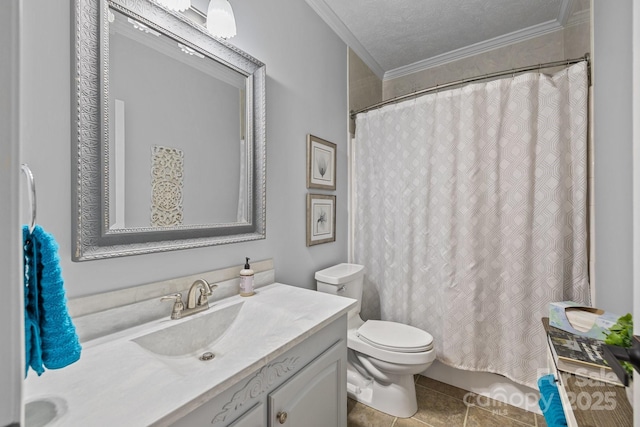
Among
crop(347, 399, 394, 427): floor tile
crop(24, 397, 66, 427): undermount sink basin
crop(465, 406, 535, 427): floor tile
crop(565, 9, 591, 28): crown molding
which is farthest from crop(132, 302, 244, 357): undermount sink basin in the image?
crop(565, 9, 591, 28): crown molding

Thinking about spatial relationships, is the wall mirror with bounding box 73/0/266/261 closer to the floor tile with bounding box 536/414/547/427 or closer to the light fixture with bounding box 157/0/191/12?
the light fixture with bounding box 157/0/191/12

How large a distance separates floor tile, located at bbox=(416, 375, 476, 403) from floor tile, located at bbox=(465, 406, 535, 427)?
3.8 inches

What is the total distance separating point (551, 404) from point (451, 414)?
0.90 m

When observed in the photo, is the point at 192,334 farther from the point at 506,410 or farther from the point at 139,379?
the point at 506,410

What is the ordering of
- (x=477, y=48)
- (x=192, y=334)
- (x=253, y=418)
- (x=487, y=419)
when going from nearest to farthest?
(x=253, y=418)
(x=192, y=334)
(x=487, y=419)
(x=477, y=48)

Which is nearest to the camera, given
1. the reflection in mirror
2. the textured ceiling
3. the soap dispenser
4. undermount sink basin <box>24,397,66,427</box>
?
undermount sink basin <box>24,397,66,427</box>

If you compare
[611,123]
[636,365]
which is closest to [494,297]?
[611,123]

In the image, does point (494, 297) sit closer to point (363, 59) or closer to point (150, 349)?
point (150, 349)

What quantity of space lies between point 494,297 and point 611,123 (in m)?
1.04

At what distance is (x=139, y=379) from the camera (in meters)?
0.66

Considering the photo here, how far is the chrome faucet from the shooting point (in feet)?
3.38

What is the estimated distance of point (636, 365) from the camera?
1.30 feet

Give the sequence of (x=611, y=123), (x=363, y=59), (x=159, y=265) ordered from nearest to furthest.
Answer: (x=159, y=265) → (x=611, y=123) → (x=363, y=59)

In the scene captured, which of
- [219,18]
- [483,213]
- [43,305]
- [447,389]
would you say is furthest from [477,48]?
[43,305]
